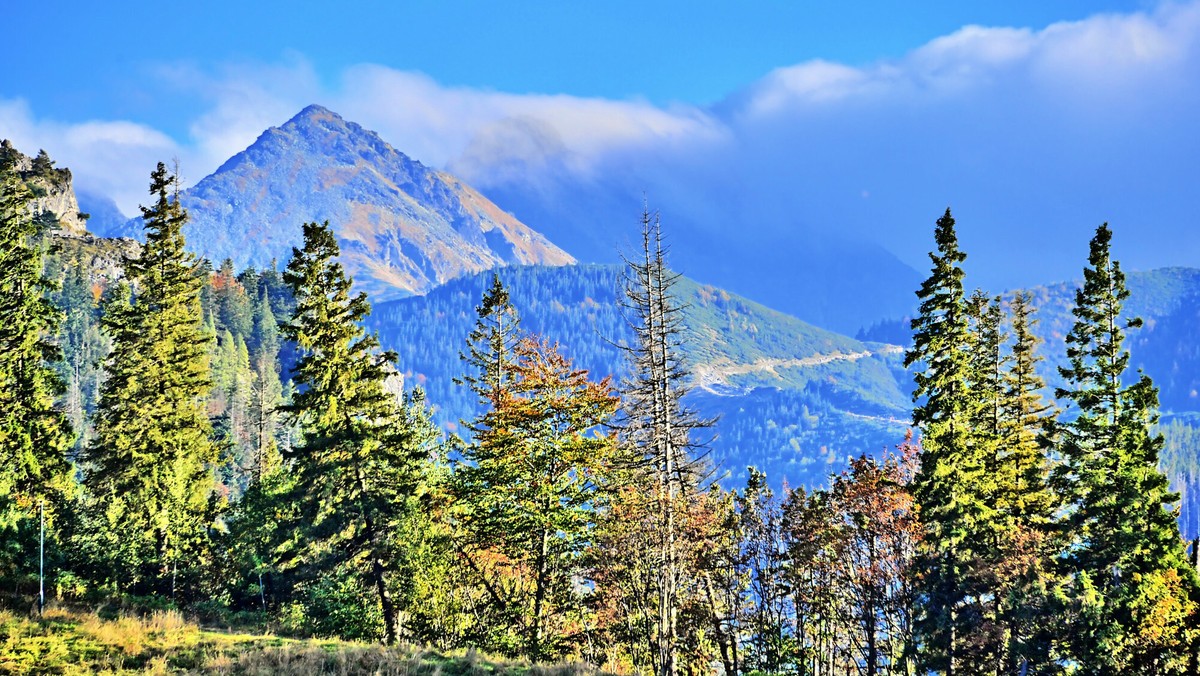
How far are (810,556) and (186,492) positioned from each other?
2590 centimetres

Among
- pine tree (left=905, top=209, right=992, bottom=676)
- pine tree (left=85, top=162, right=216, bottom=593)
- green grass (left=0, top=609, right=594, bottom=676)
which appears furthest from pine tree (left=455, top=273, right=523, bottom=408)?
pine tree (left=905, top=209, right=992, bottom=676)

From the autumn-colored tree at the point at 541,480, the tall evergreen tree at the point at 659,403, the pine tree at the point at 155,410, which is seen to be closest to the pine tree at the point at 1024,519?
the tall evergreen tree at the point at 659,403

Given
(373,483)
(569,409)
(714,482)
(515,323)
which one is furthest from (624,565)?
(714,482)

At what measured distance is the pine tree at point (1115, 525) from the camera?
97.7ft

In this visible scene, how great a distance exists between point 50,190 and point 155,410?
430ft

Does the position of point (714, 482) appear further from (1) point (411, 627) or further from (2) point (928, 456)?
(1) point (411, 627)

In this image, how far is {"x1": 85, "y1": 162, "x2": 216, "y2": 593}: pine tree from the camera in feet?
113

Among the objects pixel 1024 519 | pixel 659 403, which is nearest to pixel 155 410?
pixel 659 403

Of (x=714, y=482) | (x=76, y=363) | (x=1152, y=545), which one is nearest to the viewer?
(x=1152, y=545)

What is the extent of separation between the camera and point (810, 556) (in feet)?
117

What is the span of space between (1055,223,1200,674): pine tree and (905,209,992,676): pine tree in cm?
329

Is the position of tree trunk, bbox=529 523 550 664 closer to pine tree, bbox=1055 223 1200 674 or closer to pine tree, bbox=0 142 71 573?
pine tree, bbox=0 142 71 573

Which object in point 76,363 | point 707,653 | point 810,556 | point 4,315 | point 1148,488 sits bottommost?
point 707,653

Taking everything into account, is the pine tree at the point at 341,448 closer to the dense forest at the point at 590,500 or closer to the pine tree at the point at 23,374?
the dense forest at the point at 590,500
